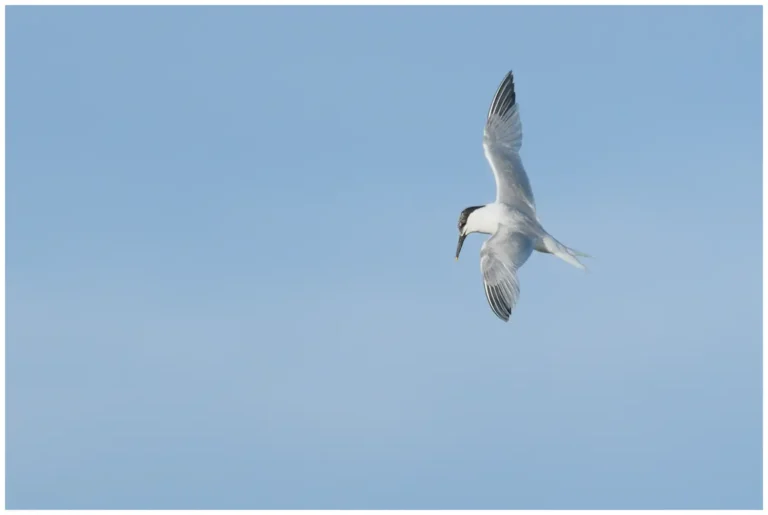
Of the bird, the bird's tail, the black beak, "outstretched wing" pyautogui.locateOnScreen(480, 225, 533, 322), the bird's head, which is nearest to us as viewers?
"outstretched wing" pyautogui.locateOnScreen(480, 225, 533, 322)

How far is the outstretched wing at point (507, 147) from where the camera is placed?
20016 millimetres

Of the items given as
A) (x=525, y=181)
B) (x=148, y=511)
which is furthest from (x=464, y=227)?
(x=148, y=511)

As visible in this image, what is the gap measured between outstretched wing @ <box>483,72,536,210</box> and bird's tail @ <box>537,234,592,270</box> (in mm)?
1127

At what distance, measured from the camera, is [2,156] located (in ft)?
70.3

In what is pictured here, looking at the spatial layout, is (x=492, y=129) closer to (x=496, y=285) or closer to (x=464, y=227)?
(x=464, y=227)

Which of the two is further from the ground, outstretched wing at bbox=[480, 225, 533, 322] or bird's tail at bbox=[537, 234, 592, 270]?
bird's tail at bbox=[537, 234, 592, 270]

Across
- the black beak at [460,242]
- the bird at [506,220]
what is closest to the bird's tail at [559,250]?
the bird at [506,220]

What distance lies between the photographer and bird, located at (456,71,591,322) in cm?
1772

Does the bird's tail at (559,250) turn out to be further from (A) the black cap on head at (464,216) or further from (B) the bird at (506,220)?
(A) the black cap on head at (464,216)

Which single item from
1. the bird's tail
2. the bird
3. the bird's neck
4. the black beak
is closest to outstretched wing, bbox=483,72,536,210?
the bird

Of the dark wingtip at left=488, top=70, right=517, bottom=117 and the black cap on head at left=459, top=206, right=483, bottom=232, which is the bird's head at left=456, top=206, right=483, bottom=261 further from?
the dark wingtip at left=488, top=70, right=517, bottom=117

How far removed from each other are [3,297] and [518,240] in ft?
26.9

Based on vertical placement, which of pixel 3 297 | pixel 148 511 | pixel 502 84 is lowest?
pixel 148 511

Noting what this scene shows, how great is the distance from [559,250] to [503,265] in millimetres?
1275
